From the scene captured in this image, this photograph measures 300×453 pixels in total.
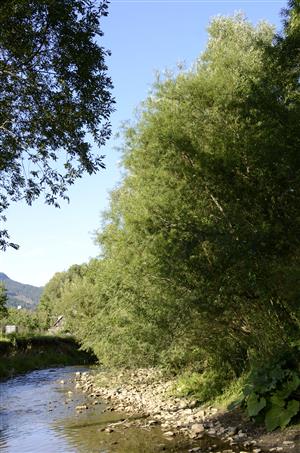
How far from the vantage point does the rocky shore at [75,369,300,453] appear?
897 centimetres

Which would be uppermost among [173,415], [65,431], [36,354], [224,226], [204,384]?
[224,226]

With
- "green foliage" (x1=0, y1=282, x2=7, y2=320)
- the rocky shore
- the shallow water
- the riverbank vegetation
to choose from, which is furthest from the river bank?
the riverbank vegetation

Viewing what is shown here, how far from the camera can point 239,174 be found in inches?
425

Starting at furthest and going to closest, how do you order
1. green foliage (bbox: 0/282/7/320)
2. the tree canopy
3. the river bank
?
green foliage (bbox: 0/282/7/320)
the river bank
the tree canopy

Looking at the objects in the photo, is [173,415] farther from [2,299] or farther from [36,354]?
[36,354]

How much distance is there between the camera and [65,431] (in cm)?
1180

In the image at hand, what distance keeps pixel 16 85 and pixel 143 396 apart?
37.6 ft

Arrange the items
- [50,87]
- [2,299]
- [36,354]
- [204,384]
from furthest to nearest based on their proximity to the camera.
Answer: [36,354] → [2,299] → [204,384] → [50,87]

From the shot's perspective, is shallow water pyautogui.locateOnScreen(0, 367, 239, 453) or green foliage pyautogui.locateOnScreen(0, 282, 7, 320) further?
green foliage pyautogui.locateOnScreen(0, 282, 7, 320)

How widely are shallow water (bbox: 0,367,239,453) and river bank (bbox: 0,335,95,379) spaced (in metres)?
9.04

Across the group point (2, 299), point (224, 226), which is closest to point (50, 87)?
point (224, 226)

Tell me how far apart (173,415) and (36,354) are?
24.1 meters

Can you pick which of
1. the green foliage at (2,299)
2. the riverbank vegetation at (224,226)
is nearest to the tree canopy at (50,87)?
the riverbank vegetation at (224,226)

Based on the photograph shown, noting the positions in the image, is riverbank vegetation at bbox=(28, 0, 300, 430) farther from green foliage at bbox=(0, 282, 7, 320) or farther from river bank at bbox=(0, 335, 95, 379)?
green foliage at bbox=(0, 282, 7, 320)
